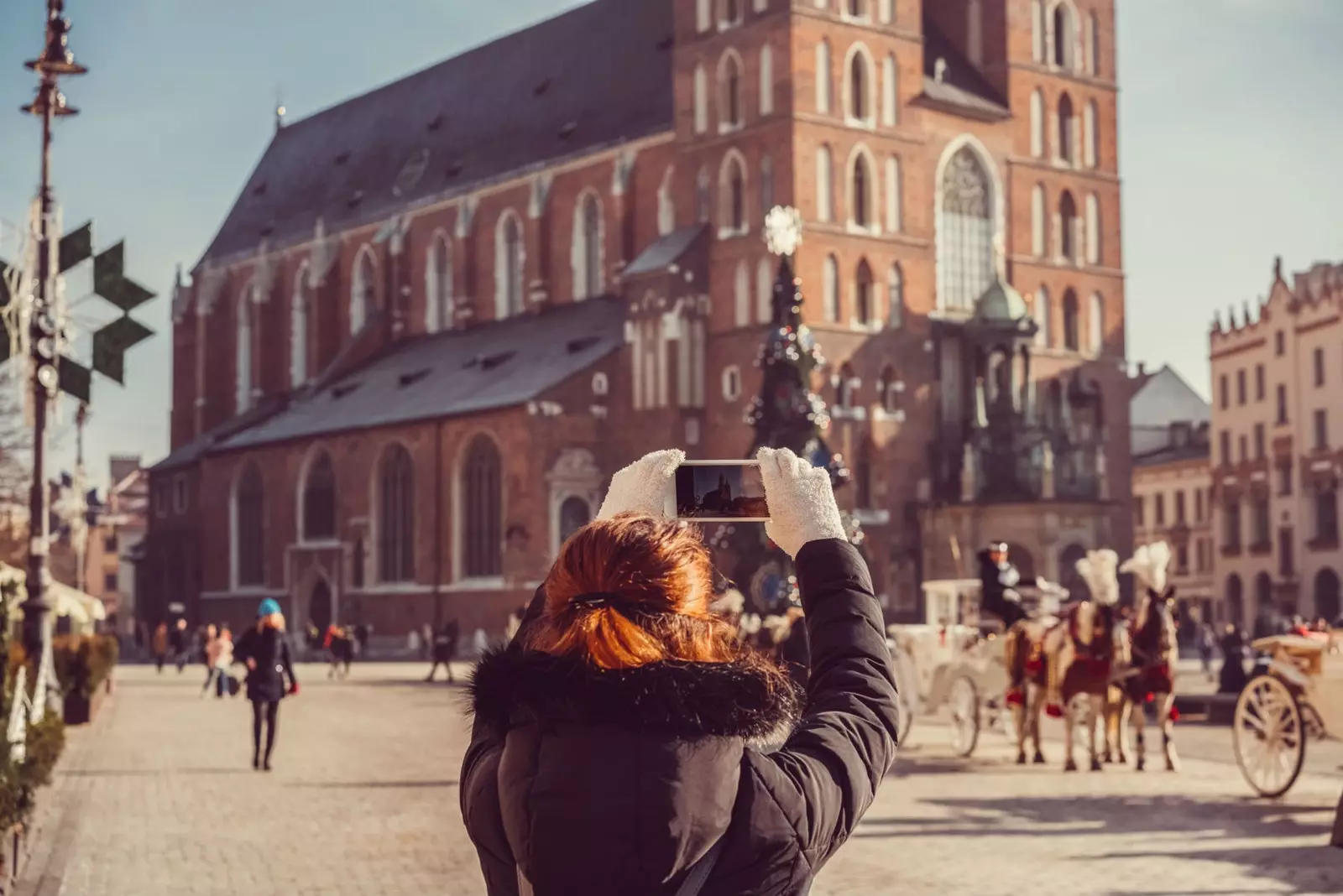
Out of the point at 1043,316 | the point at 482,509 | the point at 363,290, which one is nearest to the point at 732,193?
the point at 1043,316

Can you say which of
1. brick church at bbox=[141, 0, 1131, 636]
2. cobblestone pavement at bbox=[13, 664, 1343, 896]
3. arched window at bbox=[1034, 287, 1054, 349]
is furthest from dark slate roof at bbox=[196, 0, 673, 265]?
cobblestone pavement at bbox=[13, 664, 1343, 896]

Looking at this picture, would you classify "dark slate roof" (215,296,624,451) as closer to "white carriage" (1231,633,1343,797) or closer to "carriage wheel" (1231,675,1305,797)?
"carriage wheel" (1231,675,1305,797)

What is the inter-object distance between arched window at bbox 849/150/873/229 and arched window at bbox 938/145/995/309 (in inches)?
96.8

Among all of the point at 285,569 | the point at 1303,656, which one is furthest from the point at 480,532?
the point at 1303,656

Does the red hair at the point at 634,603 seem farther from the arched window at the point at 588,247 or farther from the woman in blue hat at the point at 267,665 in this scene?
the arched window at the point at 588,247

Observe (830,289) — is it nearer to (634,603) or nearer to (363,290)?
(363,290)

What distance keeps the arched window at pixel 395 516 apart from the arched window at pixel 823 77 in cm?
1421

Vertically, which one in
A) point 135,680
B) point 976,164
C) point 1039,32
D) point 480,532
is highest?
point 1039,32

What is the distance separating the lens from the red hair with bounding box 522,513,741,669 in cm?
267

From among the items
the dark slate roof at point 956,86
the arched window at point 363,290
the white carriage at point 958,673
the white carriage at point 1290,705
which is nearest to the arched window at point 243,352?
the arched window at point 363,290

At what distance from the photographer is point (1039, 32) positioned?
49.9 meters

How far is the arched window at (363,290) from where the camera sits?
6047 cm

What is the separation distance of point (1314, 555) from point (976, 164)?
17.7 meters

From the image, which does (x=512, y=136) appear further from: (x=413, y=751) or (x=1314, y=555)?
(x=413, y=751)
